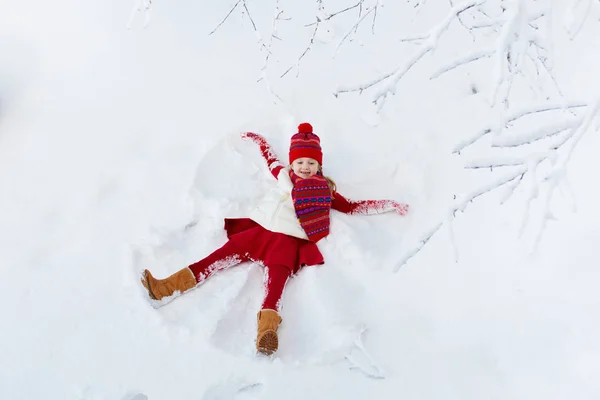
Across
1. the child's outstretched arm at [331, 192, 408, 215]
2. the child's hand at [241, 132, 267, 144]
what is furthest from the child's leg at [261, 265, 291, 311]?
the child's hand at [241, 132, 267, 144]

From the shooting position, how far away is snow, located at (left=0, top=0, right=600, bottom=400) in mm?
2447

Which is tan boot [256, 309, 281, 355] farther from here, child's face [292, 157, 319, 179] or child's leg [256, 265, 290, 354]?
child's face [292, 157, 319, 179]

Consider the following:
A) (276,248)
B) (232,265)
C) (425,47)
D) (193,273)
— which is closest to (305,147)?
(276,248)

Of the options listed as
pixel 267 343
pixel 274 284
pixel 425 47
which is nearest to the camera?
pixel 425 47

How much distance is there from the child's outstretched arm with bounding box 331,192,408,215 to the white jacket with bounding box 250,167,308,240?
1.10ft

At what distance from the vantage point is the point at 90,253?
9.90ft

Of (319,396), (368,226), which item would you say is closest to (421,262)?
(368,226)

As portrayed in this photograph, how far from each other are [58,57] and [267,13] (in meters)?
1.97

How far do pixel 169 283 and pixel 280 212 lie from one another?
81 centimetres

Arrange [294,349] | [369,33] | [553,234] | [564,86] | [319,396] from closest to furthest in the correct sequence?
[319,396] < [294,349] < [553,234] < [564,86] < [369,33]

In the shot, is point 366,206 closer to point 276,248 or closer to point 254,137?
point 276,248

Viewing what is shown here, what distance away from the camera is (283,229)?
3152 millimetres

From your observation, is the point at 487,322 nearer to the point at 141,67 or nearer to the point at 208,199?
the point at 208,199

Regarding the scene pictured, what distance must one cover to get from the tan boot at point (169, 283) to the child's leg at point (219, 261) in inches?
1.8
